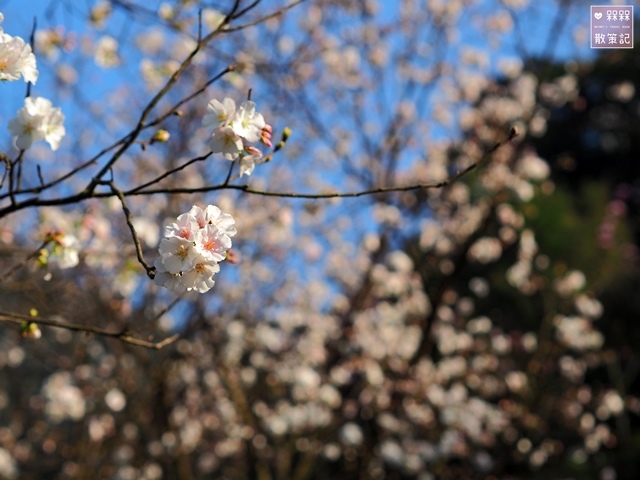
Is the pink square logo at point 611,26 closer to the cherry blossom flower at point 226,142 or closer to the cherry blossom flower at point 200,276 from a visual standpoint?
the cherry blossom flower at point 226,142

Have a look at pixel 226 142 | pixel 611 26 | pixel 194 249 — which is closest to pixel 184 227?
pixel 194 249

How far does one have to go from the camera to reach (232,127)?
4.78 feet

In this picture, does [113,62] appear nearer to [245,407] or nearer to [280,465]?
[245,407]

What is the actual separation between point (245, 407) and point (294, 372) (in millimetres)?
641

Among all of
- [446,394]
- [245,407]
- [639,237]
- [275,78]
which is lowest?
[245,407]

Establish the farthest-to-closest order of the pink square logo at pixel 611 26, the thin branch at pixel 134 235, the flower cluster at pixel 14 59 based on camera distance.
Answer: the pink square logo at pixel 611 26, the flower cluster at pixel 14 59, the thin branch at pixel 134 235

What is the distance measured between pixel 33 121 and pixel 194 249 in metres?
0.58

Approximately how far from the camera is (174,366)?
17.1ft

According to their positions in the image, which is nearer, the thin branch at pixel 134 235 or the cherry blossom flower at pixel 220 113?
the thin branch at pixel 134 235

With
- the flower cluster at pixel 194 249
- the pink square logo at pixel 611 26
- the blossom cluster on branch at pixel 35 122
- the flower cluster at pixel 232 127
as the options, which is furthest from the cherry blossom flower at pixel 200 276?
the pink square logo at pixel 611 26

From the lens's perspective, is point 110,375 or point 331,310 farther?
point 331,310

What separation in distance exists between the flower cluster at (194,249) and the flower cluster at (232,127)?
0.16 meters

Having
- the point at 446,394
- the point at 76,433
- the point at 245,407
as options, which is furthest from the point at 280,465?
the point at 76,433

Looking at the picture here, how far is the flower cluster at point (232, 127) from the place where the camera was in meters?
1.46
